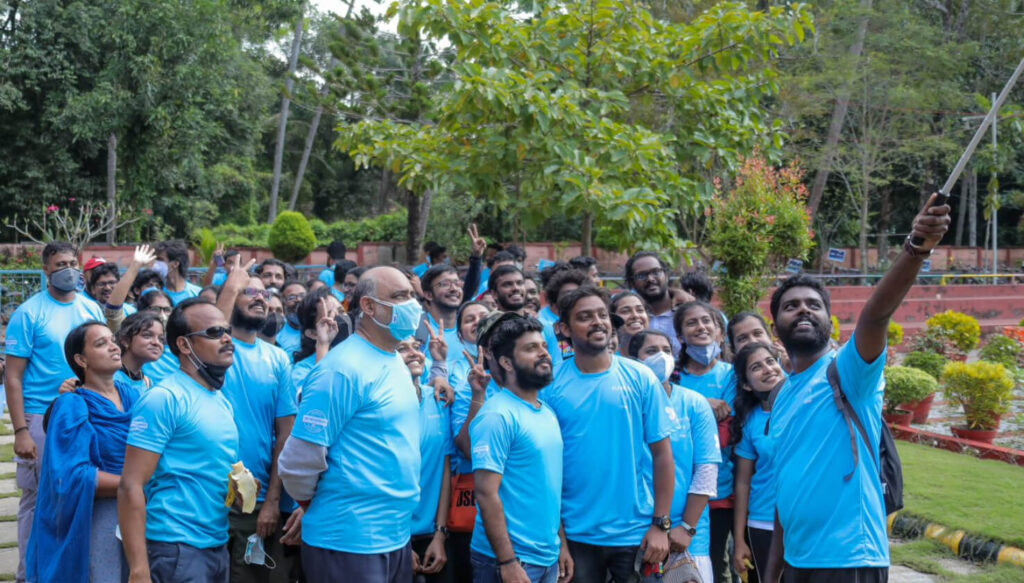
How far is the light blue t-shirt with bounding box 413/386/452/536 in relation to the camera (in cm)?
440

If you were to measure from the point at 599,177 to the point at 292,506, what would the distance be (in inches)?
179

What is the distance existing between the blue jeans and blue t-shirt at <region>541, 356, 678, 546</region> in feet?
0.80

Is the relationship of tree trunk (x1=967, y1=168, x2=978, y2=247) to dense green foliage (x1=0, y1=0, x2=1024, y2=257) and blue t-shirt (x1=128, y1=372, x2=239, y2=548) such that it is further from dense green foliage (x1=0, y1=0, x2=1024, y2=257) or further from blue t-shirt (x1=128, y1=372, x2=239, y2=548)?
blue t-shirt (x1=128, y1=372, x2=239, y2=548)

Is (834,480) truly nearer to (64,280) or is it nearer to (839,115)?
(64,280)

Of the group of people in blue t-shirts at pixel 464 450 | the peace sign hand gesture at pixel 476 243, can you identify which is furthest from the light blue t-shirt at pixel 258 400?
the peace sign hand gesture at pixel 476 243

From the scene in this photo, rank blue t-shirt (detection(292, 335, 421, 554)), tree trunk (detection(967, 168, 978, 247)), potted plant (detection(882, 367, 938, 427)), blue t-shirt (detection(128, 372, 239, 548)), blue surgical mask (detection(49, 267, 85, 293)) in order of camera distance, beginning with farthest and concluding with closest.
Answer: tree trunk (detection(967, 168, 978, 247)) < potted plant (detection(882, 367, 938, 427)) < blue surgical mask (detection(49, 267, 85, 293)) < blue t-shirt (detection(128, 372, 239, 548)) < blue t-shirt (detection(292, 335, 421, 554))

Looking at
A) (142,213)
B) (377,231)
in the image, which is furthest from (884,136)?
(142,213)

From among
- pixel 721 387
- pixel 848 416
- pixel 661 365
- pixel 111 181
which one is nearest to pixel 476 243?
pixel 721 387

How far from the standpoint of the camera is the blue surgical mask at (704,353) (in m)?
5.14

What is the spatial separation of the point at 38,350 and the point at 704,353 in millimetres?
4049

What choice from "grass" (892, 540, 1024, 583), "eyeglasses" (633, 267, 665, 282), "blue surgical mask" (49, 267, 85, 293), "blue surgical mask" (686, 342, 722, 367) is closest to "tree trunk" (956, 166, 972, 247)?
"grass" (892, 540, 1024, 583)

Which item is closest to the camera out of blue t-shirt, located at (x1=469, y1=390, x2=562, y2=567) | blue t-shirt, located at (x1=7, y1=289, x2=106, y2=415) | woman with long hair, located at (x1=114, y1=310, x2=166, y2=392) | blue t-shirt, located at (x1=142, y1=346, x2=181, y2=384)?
blue t-shirt, located at (x1=469, y1=390, x2=562, y2=567)

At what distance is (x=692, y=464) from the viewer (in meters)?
4.40

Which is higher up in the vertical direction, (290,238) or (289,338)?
(290,238)
